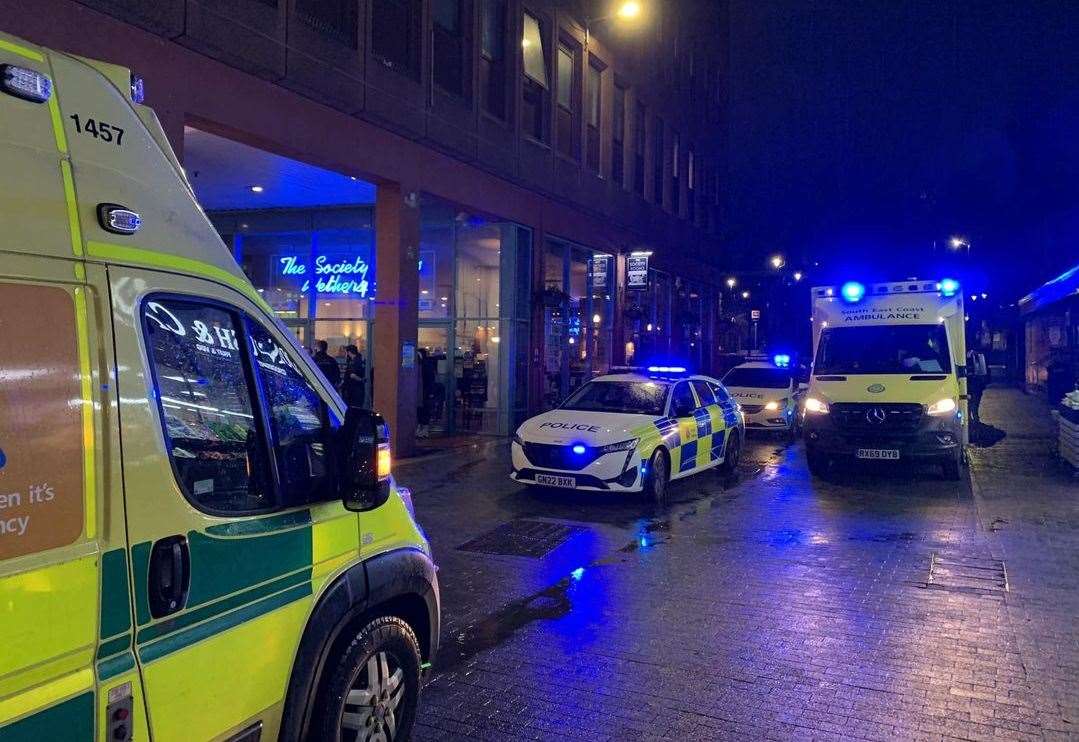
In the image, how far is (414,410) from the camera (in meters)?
13.9

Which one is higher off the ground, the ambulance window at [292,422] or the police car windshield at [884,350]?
the police car windshield at [884,350]

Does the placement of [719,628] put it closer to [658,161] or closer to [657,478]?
[657,478]

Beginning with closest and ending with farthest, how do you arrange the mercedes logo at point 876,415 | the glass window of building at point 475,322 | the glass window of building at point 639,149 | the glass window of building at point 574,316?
1. the mercedes logo at point 876,415
2. the glass window of building at point 475,322
3. the glass window of building at point 574,316
4. the glass window of building at point 639,149

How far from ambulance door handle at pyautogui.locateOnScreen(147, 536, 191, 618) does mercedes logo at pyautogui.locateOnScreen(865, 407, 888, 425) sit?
10330 mm

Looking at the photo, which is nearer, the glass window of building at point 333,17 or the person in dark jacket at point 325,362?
the glass window of building at point 333,17

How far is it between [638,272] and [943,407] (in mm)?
12340

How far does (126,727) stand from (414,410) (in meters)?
11.8

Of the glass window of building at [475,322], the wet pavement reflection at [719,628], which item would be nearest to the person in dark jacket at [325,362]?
the glass window of building at [475,322]

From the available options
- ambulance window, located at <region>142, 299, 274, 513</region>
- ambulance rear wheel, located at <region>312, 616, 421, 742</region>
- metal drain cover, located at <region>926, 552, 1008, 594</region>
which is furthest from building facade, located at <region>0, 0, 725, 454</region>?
metal drain cover, located at <region>926, 552, 1008, 594</region>

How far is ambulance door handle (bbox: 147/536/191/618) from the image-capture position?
7.48ft

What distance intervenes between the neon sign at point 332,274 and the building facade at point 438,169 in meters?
0.04

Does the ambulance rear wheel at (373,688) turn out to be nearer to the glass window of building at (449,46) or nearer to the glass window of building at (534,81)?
the glass window of building at (449,46)

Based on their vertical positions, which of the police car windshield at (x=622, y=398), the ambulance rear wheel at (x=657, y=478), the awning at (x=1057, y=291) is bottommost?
the ambulance rear wheel at (x=657, y=478)

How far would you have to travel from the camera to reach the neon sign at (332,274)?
17.7 m
